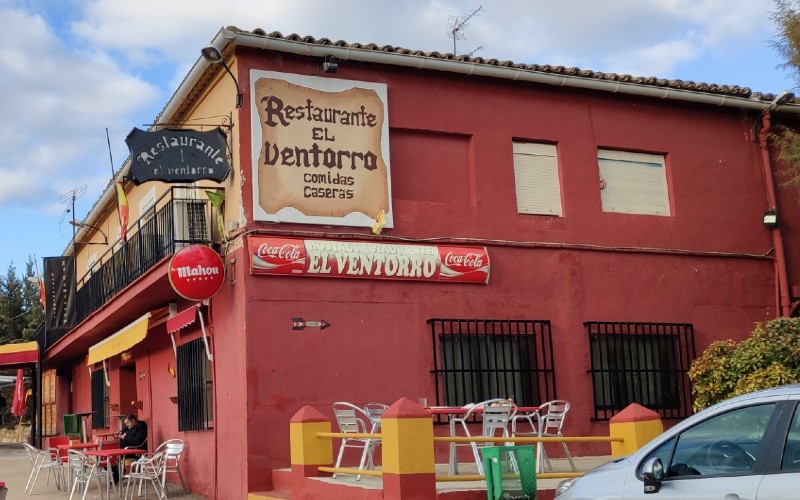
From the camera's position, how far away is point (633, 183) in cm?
1484

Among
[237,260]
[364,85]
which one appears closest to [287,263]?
[237,260]

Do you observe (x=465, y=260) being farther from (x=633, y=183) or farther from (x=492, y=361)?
(x=633, y=183)

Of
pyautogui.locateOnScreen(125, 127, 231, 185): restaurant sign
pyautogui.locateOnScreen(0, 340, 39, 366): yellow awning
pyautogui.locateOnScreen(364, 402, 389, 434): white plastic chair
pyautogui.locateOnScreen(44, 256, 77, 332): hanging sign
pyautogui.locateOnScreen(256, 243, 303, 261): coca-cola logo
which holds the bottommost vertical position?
pyautogui.locateOnScreen(364, 402, 389, 434): white plastic chair

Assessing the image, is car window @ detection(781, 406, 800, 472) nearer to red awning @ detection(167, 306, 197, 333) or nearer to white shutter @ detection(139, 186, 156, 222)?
red awning @ detection(167, 306, 197, 333)

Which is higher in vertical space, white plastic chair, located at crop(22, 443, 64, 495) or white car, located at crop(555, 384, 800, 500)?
white car, located at crop(555, 384, 800, 500)

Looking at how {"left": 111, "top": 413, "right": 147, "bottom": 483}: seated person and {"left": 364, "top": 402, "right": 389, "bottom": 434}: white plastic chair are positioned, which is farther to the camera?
{"left": 111, "top": 413, "right": 147, "bottom": 483}: seated person

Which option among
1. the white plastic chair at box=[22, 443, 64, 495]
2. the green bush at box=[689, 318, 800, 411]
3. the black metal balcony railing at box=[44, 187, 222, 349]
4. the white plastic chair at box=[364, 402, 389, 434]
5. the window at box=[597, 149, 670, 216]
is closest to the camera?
the white plastic chair at box=[364, 402, 389, 434]

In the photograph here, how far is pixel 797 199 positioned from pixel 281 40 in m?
8.98

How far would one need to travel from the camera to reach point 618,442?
9.95m

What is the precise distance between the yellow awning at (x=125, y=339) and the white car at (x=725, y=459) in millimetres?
9893

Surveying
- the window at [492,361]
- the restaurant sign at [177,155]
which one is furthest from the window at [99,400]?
the window at [492,361]

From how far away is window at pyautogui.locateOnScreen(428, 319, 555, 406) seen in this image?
1298cm

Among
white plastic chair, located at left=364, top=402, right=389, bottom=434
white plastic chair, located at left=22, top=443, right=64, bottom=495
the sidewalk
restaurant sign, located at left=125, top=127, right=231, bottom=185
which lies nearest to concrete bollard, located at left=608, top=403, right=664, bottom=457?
white plastic chair, located at left=364, top=402, right=389, bottom=434

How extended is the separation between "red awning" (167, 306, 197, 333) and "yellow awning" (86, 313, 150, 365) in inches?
29.3
